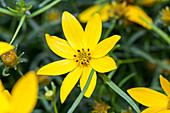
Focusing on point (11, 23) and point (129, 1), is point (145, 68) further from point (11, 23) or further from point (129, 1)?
point (11, 23)

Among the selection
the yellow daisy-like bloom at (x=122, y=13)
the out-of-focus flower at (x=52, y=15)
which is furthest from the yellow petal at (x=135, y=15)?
the out-of-focus flower at (x=52, y=15)

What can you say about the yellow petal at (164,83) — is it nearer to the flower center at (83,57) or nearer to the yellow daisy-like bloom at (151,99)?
the yellow daisy-like bloom at (151,99)

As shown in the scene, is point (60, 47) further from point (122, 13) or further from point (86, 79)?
point (122, 13)

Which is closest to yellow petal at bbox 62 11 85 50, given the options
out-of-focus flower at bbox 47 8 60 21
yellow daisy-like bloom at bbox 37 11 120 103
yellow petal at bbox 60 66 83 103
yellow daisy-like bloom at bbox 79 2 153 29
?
yellow daisy-like bloom at bbox 37 11 120 103

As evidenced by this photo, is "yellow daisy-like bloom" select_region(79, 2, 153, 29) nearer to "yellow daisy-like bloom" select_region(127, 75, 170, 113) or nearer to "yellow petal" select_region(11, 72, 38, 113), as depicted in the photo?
"yellow daisy-like bloom" select_region(127, 75, 170, 113)

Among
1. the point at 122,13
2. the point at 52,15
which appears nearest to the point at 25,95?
the point at 122,13
